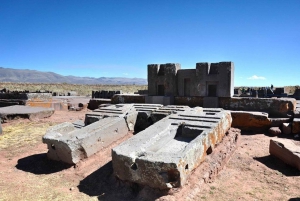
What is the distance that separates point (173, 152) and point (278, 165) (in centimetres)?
223

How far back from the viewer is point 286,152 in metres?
4.55

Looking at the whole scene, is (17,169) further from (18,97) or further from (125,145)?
(18,97)

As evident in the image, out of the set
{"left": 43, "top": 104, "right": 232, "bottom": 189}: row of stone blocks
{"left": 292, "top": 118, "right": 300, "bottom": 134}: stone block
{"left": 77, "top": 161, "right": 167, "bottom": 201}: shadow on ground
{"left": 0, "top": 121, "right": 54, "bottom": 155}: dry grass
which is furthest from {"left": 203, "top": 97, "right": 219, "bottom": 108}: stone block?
{"left": 0, "top": 121, "right": 54, "bottom": 155}: dry grass

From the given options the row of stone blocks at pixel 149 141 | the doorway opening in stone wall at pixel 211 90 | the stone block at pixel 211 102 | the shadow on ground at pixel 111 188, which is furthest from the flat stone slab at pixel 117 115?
the doorway opening in stone wall at pixel 211 90

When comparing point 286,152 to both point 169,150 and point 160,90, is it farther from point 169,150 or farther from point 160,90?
point 160,90

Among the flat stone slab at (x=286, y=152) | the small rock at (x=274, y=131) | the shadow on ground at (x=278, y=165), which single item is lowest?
the shadow on ground at (x=278, y=165)

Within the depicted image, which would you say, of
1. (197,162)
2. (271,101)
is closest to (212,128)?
(197,162)

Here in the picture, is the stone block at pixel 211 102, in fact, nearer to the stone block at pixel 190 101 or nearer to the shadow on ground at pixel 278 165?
the stone block at pixel 190 101

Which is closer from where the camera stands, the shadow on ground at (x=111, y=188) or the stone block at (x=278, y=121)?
the shadow on ground at (x=111, y=188)

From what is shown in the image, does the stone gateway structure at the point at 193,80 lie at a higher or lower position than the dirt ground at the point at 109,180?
higher

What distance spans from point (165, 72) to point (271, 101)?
11.7 feet

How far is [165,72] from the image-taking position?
27.3ft

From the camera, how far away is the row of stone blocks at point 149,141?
3.30 metres

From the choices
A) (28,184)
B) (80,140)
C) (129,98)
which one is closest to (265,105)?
(129,98)
